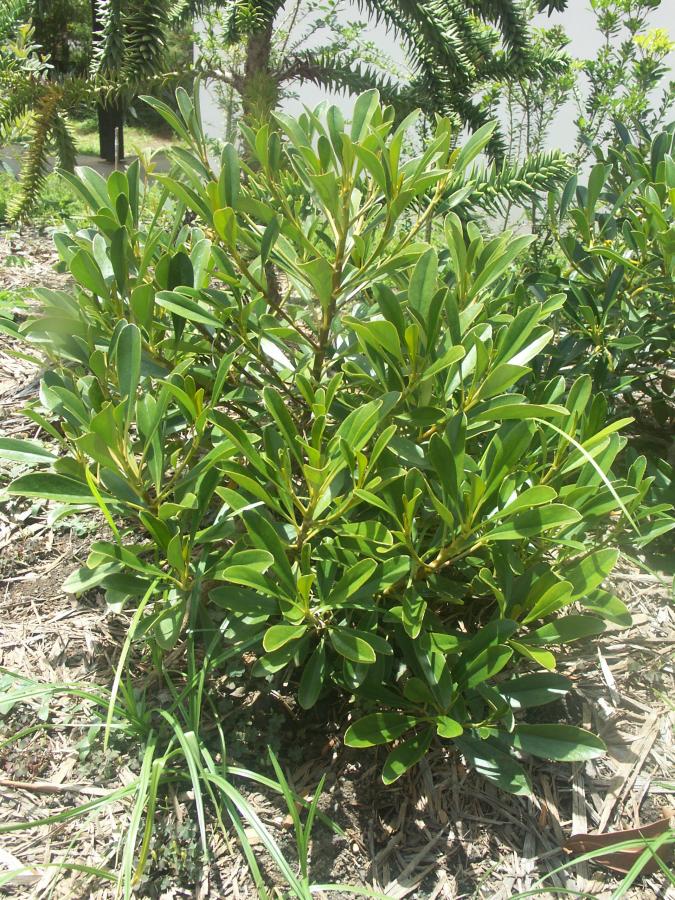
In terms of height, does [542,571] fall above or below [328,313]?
below

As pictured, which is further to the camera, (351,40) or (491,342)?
(351,40)

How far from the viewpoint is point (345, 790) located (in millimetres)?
1361

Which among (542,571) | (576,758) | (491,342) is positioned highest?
(491,342)

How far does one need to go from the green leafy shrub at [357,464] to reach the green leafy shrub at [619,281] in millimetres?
342

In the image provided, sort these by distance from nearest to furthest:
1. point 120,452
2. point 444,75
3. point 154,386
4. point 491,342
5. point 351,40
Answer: point 120,452 < point 491,342 < point 154,386 < point 444,75 < point 351,40

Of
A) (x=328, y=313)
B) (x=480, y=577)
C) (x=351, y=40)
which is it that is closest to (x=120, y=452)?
(x=328, y=313)

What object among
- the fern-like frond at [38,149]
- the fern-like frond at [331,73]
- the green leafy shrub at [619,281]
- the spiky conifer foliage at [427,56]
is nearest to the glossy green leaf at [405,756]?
the green leafy shrub at [619,281]

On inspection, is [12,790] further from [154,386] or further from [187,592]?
[154,386]

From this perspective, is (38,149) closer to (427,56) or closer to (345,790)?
(427,56)

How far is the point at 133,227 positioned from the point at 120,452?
0.53m

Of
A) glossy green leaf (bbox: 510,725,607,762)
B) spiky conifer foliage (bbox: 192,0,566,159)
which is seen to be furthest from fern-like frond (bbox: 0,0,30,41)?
glossy green leaf (bbox: 510,725,607,762)

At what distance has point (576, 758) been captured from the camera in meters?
1.15

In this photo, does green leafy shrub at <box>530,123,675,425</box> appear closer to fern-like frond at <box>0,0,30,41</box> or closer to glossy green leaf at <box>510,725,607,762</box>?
glossy green leaf at <box>510,725,607,762</box>

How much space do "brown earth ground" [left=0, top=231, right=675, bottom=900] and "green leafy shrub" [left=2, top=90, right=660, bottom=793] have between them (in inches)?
5.2
